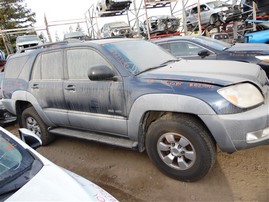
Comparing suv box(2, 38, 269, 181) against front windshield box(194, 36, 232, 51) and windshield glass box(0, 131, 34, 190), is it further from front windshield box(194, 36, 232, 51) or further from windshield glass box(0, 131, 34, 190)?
front windshield box(194, 36, 232, 51)

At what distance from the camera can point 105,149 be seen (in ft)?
13.1

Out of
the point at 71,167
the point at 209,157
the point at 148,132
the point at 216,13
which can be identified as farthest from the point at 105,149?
the point at 216,13

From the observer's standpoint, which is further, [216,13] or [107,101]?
[216,13]

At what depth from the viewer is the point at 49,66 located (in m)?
4.03

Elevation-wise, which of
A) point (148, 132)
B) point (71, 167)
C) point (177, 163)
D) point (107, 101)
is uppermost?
point (107, 101)

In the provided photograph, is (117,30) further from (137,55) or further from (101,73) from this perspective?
(101,73)

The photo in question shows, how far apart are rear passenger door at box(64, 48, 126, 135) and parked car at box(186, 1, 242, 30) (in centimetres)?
929

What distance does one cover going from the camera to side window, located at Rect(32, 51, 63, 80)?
3.87 meters

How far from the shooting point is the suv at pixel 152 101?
8.25 ft

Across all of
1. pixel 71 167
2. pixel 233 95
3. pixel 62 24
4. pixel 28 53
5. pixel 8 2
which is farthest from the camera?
pixel 8 2

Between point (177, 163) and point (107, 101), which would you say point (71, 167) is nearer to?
point (107, 101)

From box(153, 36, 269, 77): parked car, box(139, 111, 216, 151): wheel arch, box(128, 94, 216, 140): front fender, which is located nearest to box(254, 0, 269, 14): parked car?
box(153, 36, 269, 77): parked car

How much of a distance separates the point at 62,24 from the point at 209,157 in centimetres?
1617

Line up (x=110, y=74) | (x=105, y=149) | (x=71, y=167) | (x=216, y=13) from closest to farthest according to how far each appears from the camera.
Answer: (x=110, y=74) → (x=71, y=167) → (x=105, y=149) → (x=216, y=13)
